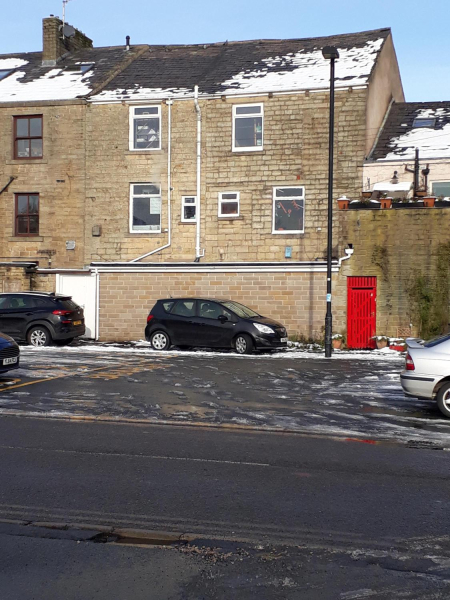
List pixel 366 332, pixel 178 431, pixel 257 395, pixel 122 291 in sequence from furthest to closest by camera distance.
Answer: pixel 122 291 → pixel 366 332 → pixel 257 395 → pixel 178 431

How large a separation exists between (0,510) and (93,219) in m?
22.2

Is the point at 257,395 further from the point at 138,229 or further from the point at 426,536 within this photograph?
the point at 138,229

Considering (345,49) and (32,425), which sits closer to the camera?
(32,425)

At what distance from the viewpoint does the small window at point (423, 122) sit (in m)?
28.1

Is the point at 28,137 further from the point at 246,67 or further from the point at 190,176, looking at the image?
the point at 246,67

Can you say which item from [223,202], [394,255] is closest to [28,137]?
[223,202]

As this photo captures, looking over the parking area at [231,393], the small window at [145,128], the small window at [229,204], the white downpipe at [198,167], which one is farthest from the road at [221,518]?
the small window at [145,128]

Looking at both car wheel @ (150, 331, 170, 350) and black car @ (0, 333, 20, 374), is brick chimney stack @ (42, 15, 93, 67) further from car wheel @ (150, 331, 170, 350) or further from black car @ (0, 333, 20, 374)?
black car @ (0, 333, 20, 374)

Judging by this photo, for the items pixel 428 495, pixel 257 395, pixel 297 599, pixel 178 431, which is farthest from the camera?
pixel 257 395

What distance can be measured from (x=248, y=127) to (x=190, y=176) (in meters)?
2.73

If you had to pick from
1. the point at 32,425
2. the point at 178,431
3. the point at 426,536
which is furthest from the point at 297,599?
the point at 32,425

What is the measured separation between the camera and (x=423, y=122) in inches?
1123

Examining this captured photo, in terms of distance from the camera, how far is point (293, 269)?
24.9 meters

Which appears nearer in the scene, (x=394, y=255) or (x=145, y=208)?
(x=394, y=255)
